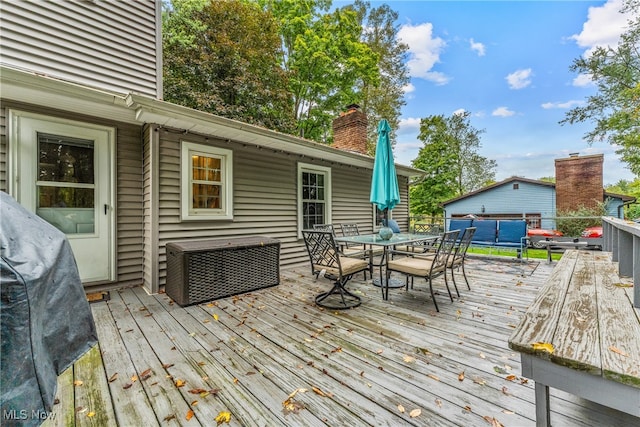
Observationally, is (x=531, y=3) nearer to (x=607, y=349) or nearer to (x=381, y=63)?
(x=607, y=349)

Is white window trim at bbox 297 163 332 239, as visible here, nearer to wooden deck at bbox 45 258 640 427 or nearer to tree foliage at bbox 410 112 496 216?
wooden deck at bbox 45 258 640 427

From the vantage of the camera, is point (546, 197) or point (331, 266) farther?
point (546, 197)

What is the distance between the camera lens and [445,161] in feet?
54.6

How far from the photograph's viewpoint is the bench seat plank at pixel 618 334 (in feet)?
3.05

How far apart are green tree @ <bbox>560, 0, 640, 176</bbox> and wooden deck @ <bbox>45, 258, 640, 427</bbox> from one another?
13.6m

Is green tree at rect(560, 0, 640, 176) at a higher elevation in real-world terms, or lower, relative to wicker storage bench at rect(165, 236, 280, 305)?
higher

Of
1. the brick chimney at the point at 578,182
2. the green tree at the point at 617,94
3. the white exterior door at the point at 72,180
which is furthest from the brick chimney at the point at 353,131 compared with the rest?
the brick chimney at the point at 578,182

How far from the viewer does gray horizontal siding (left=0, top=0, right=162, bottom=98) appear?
353 cm

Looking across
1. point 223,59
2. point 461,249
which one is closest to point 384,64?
point 223,59

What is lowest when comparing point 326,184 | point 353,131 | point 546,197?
point 326,184

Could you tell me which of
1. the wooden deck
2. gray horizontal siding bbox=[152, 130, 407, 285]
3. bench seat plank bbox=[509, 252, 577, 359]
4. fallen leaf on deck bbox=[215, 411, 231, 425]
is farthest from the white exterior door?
bench seat plank bbox=[509, 252, 577, 359]

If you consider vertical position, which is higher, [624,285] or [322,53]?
[322,53]

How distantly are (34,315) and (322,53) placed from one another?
13.9m

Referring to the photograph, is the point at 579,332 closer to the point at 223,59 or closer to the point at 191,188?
the point at 191,188
